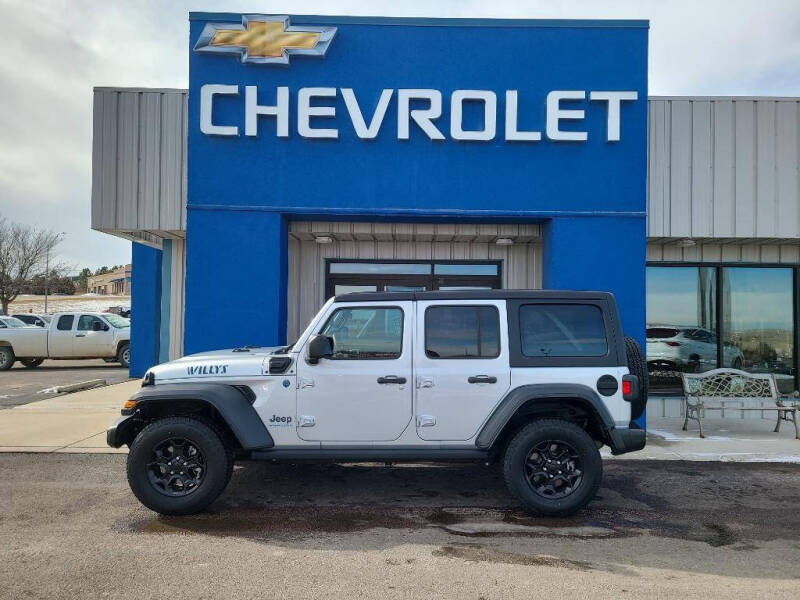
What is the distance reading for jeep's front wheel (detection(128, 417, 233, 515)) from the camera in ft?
16.4

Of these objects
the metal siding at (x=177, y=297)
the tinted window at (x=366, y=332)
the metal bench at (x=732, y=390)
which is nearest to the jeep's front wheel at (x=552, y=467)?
the tinted window at (x=366, y=332)

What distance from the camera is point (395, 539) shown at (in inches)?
181

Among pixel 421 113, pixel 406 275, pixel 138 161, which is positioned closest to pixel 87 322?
pixel 138 161

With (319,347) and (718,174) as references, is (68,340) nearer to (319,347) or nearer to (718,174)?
(319,347)

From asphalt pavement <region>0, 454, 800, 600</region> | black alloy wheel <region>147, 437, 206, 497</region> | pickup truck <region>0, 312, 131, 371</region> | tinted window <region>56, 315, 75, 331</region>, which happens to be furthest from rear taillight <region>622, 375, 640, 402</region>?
tinted window <region>56, 315, 75, 331</region>

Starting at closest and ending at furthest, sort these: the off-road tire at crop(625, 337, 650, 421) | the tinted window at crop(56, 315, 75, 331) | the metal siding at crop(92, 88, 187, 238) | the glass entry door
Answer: the off-road tire at crop(625, 337, 650, 421)
the metal siding at crop(92, 88, 187, 238)
the glass entry door
the tinted window at crop(56, 315, 75, 331)

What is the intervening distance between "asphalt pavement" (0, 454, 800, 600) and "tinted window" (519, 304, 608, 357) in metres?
1.49

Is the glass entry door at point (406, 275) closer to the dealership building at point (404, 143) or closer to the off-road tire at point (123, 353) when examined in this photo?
the dealership building at point (404, 143)

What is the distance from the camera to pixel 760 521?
5.11 meters

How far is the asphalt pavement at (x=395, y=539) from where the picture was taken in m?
3.79

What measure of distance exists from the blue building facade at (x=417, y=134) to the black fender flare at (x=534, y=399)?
3765mm

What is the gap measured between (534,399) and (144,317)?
1125cm

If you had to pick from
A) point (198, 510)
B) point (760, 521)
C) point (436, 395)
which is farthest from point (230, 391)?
point (760, 521)

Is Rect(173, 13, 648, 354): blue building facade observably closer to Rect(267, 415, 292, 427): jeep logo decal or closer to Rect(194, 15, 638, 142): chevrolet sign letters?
Rect(194, 15, 638, 142): chevrolet sign letters
